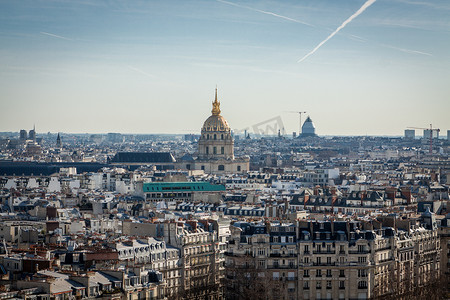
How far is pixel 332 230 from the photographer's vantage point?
197 feet

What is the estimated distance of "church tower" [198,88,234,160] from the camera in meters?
194

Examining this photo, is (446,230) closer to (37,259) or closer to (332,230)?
(332,230)

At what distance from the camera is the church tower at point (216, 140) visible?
635 ft

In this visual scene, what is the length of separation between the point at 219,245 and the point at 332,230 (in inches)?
317

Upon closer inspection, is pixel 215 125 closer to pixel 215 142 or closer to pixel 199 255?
pixel 215 142

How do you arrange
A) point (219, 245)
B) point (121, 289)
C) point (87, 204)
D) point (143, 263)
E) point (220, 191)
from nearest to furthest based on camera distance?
point (121, 289), point (143, 263), point (219, 245), point (87, 204), point (220, 191)

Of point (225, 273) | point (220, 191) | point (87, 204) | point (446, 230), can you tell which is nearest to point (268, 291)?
point (225, 273)

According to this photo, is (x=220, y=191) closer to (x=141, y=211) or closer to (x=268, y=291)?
(x=141, y=211)

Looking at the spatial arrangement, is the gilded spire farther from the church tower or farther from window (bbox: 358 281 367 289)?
window (bbox: 358 281 367 289)

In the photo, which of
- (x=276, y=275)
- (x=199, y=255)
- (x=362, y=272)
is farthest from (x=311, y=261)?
(x=199, y=255)

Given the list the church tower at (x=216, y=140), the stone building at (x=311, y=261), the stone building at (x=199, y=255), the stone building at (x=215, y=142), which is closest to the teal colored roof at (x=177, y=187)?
the stone building at (x=199, y=255)

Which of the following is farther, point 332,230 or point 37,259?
point 332,230

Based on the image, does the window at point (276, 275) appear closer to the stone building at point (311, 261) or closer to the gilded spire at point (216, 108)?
the stone building at point (311, 261)

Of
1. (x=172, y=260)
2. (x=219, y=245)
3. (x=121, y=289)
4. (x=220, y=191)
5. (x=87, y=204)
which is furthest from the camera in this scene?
(x=220, y=191)
